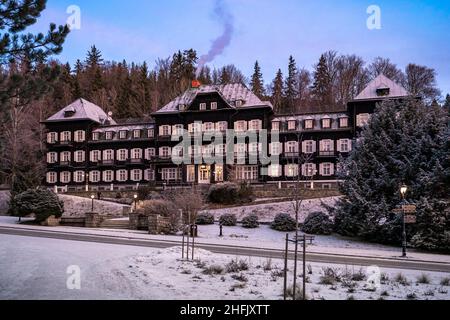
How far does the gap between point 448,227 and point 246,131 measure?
109ft

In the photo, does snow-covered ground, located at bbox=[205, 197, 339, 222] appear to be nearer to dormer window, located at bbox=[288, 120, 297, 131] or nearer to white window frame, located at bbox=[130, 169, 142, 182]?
dormer window, located at bbox=[288, 120, 297, 131]

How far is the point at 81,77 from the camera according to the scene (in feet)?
313

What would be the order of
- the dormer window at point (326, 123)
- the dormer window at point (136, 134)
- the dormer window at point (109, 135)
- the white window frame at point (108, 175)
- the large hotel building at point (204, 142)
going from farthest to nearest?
the dormer window at point (109, 135), the dormer window at point (136, 134), the white window frame at point (108, 175), the dormer window at point (326, 123), the large hotel building at point (204, 142)

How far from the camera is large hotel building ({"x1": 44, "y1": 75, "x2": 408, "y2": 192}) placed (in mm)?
54688

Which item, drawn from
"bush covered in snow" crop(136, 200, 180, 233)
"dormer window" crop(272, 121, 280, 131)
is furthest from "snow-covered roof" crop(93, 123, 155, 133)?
"bush covered in snow" crop(136, 200, 180, 233)

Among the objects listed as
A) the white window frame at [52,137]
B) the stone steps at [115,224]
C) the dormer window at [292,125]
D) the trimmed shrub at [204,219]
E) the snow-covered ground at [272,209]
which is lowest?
the stone steps at [115,224]

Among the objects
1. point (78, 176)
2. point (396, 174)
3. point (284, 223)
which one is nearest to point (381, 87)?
point (396, 174)

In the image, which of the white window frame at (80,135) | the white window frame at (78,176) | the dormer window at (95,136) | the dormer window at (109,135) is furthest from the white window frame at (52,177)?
the dormer window at (109,135)

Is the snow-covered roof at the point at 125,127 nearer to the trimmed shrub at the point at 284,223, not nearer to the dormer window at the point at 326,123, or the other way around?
the dormer window at the point at 326,123

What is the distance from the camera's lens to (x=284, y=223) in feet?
109

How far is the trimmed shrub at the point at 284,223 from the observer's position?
33.1m

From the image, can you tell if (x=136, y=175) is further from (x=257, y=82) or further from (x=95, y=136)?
(x=257, y=82)

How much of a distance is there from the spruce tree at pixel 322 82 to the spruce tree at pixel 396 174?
4709cm

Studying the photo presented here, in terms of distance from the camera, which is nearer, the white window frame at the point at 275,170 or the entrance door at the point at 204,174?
the white window frame at the point at 275,170
